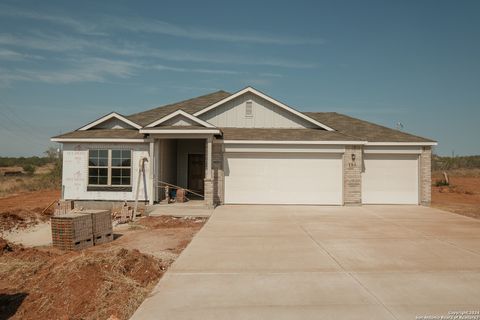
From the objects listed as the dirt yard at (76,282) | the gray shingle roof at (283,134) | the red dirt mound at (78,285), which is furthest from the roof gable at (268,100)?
the red dirt mound at (78,285)

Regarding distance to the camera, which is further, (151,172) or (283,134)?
(283,134)

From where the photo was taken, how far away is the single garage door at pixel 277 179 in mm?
16391

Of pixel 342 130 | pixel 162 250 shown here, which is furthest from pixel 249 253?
pixel 342 130

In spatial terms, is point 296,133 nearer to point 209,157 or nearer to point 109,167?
point 209,157

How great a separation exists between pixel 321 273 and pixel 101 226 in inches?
235

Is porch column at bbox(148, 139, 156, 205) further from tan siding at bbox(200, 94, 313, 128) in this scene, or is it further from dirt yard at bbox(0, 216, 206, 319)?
dirt yard at bbox(0, 216, 206, 319)

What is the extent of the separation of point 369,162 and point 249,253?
35.9 feet

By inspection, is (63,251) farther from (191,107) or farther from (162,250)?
(191,107)

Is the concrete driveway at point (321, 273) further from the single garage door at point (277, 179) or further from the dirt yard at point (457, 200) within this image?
the dirt yard at point (457, 200)

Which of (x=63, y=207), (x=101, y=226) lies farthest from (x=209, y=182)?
(x=101, y=226)

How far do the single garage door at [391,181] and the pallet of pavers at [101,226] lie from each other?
462 inches

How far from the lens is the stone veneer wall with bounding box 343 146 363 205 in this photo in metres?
16.2

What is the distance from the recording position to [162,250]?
870 cm

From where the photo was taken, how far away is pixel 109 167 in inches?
616
